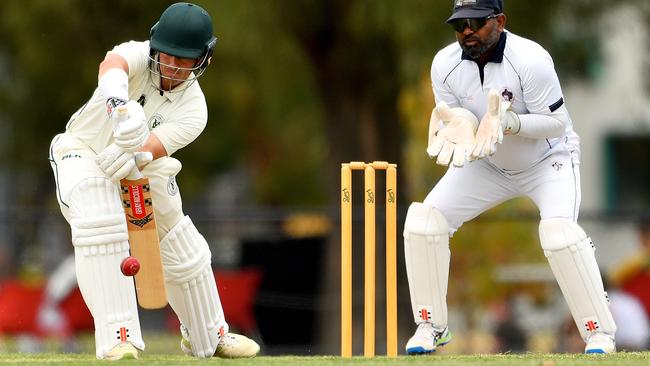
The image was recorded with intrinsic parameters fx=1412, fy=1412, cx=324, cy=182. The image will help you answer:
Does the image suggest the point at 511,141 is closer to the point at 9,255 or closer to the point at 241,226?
the point at 241,226

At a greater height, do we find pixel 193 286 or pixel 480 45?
pixel 480 45

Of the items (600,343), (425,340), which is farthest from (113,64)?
(600,343)

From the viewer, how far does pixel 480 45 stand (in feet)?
20.9

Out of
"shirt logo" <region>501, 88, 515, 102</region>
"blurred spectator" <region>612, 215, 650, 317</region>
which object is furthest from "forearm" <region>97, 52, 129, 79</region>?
"blurred spectator" <region>612, 215, 650, 317</region>

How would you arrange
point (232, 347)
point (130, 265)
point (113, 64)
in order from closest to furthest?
point (130, 265), point (113, 64), point (232, 347)

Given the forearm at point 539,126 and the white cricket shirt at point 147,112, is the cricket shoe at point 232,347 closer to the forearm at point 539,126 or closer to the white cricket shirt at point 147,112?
the white cricket shirt at point 147,112

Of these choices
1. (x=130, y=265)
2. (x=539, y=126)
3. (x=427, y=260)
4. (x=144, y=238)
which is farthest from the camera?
(x=427, y=260)

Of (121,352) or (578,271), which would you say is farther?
(578,271)

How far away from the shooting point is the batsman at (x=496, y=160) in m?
6.34

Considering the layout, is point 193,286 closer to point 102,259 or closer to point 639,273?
point 102,259

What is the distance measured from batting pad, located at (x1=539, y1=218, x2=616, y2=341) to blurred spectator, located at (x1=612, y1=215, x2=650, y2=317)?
207 inches

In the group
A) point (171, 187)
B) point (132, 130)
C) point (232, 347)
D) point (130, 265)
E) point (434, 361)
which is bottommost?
point (232, 347)

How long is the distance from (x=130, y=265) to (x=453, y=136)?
5.07 ft

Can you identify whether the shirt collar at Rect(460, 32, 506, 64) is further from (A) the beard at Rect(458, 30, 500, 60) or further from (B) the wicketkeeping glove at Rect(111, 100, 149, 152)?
(B) the wicketkeeping glove at Rect(111, 100, 149, 152)
